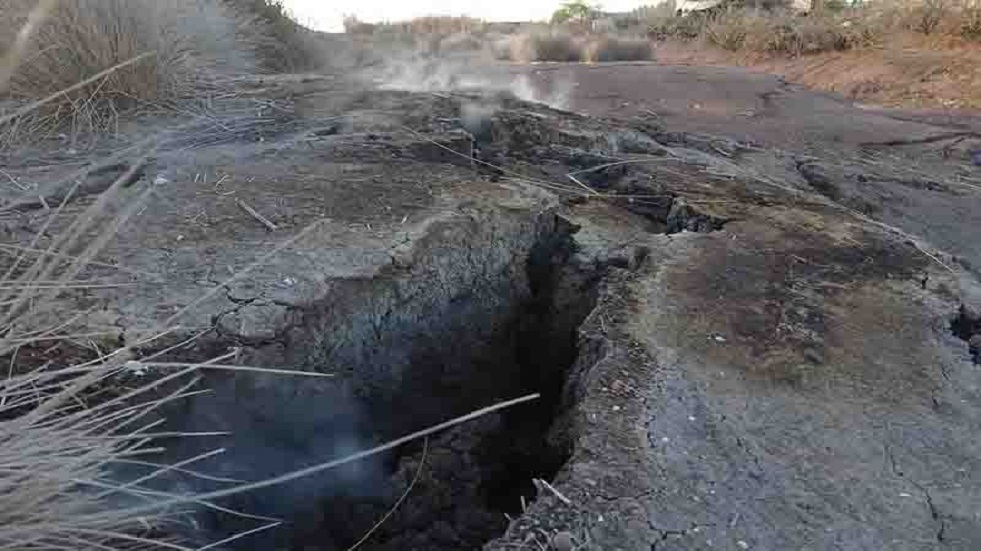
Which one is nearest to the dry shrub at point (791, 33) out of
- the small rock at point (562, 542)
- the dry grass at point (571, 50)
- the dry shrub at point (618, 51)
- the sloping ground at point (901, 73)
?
the sloping ground at point (901, 73)

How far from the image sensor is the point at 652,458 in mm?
1528

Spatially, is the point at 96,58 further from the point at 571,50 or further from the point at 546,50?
the point at 571,50

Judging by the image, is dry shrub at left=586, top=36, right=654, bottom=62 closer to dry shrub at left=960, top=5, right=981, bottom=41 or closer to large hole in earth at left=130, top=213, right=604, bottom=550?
dry shrub at left=960, top=5, right=981, bottom=41

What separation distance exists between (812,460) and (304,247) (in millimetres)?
1456

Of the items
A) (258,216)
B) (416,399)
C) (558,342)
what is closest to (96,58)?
(258,216)

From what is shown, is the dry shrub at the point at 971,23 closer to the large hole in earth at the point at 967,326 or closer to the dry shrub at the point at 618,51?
the dry shrub at the point at 618,51

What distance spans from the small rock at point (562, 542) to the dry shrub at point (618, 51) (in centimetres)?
1143

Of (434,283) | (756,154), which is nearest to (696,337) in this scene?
(434,283)

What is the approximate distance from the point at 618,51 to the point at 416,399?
10706 millimetres

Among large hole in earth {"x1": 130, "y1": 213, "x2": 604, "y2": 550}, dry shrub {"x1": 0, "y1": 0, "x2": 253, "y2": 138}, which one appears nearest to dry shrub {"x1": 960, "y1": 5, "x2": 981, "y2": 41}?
Answer: large hole in earth {"x1": 130, "y1": 213, "x2": 604, "y2": 550}

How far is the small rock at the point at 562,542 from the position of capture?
131cm

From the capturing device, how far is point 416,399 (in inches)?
95.4

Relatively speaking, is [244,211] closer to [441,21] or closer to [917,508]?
[917,508]

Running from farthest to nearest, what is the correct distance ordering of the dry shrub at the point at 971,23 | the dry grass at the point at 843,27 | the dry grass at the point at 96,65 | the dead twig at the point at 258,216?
the dry grass at the point at 843,27 → the dry shrub at the point at 971,23 → the dry grass at the point at 96,65 → the dead twig at the point at 258,216
